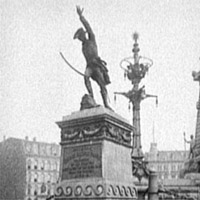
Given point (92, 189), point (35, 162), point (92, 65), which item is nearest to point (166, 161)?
point (35, 162)

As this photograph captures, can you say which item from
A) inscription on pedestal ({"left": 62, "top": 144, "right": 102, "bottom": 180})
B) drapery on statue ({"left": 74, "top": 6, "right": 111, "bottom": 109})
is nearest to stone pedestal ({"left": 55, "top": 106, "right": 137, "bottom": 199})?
inscription on pedestal ({"left": 62, "top": 144, "right": 102, "bottom": 180})

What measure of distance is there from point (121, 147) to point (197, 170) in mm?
20455

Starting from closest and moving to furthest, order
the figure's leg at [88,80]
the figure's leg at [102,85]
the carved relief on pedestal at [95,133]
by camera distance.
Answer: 1. the carved relief on pedestal at [95,133]
2. the figure's leg at [88,80]
3. the figure's leg at [102,85]

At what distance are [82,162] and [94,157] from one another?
44 centimetres

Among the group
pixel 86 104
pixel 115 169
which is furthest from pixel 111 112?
pixel 115 169

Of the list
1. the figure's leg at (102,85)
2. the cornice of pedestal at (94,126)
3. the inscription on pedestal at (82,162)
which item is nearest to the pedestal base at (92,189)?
the inscription on pedestal at (82,162)

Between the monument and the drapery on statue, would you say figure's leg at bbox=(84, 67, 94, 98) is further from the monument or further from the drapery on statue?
the monument

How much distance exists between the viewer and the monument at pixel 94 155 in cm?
927

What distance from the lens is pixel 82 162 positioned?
9695 mm

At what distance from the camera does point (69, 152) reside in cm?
1002

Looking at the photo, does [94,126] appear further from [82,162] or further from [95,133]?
[82,162]

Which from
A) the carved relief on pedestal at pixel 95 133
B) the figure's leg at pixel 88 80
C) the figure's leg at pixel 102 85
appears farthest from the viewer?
the figure's leg at pixel 102 85

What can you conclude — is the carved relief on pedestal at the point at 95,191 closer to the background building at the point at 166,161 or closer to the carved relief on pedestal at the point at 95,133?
the carved relief on pedestal at the point at 95,133

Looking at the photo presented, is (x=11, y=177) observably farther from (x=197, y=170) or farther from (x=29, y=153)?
(x=197, y=170)
